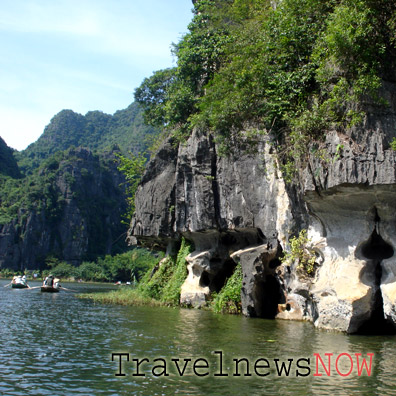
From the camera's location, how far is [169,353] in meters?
9.77

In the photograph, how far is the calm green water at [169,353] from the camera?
723 cm

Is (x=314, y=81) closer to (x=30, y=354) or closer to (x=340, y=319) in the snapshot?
(x=340, y=319)

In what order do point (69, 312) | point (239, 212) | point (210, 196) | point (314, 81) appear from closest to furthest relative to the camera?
point (314, 81)
point (69, 312)
point (239, 212)
point (210, 196)

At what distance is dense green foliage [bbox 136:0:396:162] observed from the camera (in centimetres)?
1291

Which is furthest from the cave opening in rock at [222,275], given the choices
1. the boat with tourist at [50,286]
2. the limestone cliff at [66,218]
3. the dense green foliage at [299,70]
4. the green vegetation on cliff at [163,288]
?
the limestone cliff at [66,218]

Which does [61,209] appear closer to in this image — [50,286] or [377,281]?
[50,286]

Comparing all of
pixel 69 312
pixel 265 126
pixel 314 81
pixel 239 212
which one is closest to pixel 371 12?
pixel 314 81

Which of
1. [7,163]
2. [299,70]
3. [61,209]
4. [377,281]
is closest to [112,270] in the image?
[61,209]

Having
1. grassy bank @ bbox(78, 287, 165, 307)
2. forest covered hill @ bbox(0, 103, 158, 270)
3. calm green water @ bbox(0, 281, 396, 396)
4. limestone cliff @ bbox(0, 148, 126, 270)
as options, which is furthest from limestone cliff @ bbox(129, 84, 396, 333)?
limestone cliff @ bbox(0, 148, 126, 270)

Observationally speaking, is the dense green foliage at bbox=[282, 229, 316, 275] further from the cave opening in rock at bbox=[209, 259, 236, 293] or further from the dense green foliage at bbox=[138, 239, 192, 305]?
the dense green foliage at bbox=[138, 239, 192, 305]

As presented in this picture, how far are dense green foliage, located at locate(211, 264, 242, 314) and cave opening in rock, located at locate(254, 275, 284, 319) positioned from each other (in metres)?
1.13

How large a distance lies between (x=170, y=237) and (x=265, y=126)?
11541 mm

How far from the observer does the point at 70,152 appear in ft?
373

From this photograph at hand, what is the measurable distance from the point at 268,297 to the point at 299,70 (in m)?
10.1
